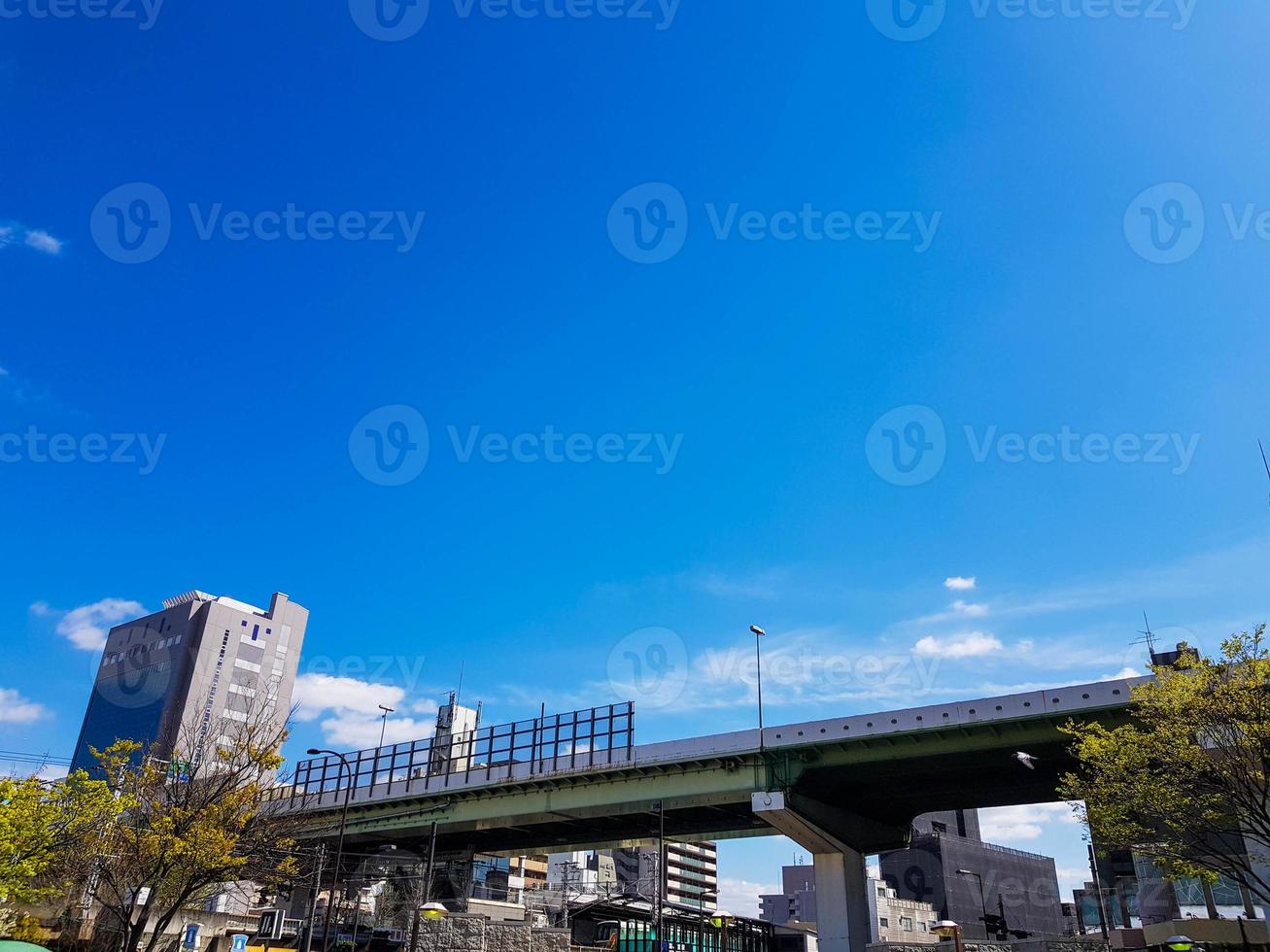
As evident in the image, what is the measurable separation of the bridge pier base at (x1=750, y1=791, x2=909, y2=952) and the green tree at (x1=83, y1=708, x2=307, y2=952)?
22940 millimetres

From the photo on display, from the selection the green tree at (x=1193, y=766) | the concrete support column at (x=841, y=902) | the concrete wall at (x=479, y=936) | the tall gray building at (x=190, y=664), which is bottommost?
the concrete wall at (x=479, y=936)

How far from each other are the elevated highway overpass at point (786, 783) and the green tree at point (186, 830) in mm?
12185

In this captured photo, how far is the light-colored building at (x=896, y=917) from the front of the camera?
103125 millimetres

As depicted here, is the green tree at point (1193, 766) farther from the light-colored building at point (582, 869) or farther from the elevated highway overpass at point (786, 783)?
the light-colored building at point (582, 869)

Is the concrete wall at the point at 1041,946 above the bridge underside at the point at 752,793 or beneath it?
beneath

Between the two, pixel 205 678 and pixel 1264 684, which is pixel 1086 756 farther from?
pixel 205 678

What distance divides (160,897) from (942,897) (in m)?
115

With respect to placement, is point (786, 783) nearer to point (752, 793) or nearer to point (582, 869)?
point (752, 793)

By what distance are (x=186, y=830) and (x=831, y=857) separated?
110 feet

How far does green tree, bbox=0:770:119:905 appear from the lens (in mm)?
29438

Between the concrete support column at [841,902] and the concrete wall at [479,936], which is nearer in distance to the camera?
the concrete wall at [479,936]

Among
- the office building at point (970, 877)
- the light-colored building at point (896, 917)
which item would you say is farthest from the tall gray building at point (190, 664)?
the office building at point (970, 877)

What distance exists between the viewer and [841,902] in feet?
152

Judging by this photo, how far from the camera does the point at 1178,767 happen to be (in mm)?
24312
